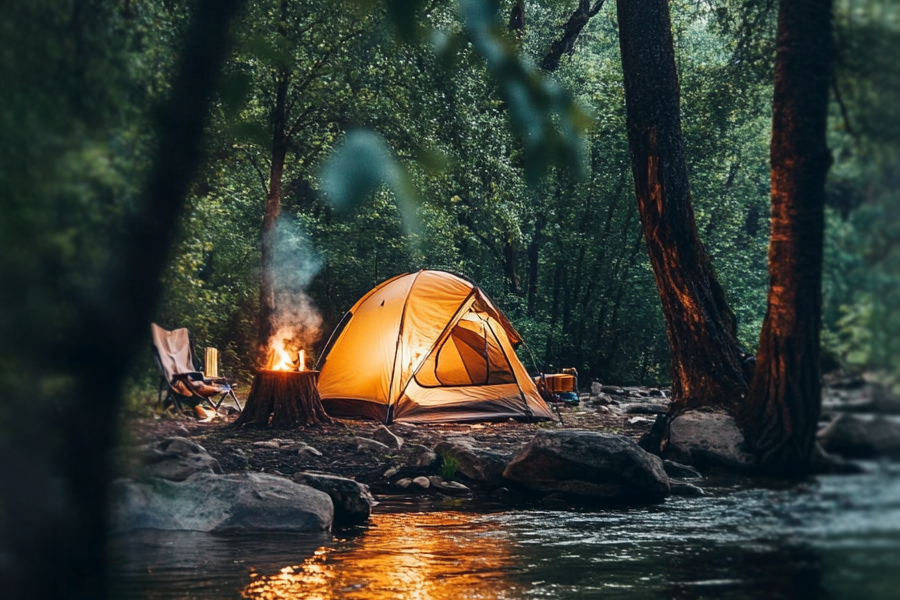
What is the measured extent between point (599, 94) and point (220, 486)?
16.8m

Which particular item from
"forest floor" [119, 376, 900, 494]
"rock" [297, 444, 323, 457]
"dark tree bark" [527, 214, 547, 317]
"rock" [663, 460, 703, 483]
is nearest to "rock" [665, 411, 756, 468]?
"forest floor" [119, 376, 900, 494]

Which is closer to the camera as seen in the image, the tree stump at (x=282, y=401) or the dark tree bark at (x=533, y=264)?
the tree stump at (x=282, y=401)

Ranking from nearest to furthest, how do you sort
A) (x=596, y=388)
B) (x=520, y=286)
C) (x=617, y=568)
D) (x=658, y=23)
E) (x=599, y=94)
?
(x=617, y=568) → (x=658, y=23) → (x=596, y=388) → (x=599, y=94) → (x=520, y=286)

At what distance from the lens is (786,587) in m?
1.18

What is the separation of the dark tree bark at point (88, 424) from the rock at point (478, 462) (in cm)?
574

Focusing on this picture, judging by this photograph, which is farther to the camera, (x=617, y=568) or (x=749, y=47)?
(x=617, y=568)

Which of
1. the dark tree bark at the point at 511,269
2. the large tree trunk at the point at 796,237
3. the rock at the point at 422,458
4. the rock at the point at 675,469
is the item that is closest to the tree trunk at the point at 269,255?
the rock at the point at 422,458

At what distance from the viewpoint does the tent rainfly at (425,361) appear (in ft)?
39.1

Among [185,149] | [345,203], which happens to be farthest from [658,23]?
[345,203]

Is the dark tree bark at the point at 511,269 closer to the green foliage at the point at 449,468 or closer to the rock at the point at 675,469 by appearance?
the green foliage at the point at 449,468

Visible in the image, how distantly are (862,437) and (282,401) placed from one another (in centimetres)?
971

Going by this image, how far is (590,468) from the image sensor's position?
21.3 feet

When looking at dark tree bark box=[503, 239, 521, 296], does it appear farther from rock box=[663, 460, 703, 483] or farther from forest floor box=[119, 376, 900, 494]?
rock box=[663, 460, 703, 483]

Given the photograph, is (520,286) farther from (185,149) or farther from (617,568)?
(185,149)
